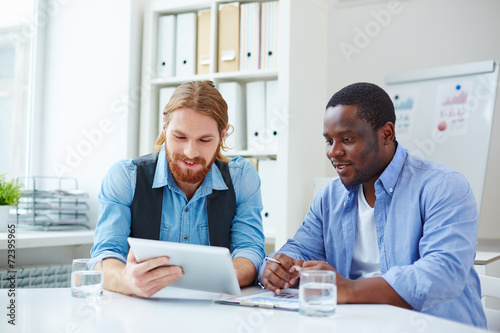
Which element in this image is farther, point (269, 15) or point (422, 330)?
point (269, 15)

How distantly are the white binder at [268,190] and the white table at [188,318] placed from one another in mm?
1442

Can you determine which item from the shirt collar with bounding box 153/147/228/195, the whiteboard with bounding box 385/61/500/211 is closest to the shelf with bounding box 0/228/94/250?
the shirt collar with bounding box 153/147/228/195

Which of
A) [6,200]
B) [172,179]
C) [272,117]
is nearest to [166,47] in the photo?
[272,117]

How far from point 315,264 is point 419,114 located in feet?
5.47

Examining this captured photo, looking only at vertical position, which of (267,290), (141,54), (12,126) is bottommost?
(267,290)

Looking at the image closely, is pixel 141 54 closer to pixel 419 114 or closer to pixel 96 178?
pixel 96 178

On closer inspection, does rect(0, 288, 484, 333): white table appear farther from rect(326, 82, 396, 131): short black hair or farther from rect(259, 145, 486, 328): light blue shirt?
rect(326, 82, 396, 131): short black hair

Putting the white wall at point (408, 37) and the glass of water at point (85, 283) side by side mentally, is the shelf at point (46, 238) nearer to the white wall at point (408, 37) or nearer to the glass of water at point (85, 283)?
the glass of water at point (85, 283)

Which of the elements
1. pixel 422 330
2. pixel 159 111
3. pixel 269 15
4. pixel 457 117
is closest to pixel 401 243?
pixel 422 330

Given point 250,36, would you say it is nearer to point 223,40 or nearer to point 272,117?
point 223,40

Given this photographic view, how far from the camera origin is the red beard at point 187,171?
1.57 m

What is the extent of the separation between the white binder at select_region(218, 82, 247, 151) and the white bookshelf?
0.17 feet

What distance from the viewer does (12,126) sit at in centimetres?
296

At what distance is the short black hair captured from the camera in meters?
1.44
